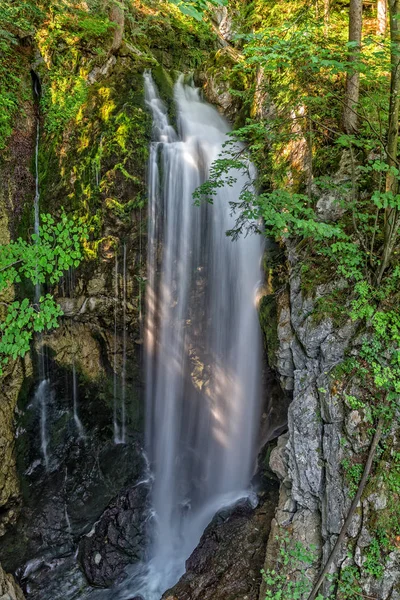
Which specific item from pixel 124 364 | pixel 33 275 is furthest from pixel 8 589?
pixel 33 275

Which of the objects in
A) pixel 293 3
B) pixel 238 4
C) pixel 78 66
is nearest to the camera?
pixel 293 3

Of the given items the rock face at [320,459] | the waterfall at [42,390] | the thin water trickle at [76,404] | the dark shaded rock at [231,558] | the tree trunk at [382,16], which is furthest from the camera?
the thin water trickle at [76,404]

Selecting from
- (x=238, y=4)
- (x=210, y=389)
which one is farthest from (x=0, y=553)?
(x=238, y=4)

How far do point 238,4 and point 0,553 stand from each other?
1369 cm

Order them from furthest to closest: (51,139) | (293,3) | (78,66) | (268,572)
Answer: (78,66)
(51,139)
(293,3)
(268,572)

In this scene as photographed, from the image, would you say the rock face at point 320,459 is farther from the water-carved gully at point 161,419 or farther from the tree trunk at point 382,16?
the tree trunk at point 382,16

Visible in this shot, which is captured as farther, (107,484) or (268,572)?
(107,484)

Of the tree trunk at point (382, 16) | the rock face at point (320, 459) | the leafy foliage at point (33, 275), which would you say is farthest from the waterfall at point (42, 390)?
the tree trunk at point (382, 16)

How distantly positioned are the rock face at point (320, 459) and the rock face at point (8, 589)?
3.45 meters

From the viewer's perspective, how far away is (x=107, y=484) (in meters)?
7.15

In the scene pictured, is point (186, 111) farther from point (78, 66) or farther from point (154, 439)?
point (154, 439)

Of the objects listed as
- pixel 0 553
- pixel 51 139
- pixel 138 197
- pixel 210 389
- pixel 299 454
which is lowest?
pixel 0 553

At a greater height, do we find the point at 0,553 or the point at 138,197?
the point at 138,197

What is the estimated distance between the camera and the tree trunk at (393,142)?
3.22 m
